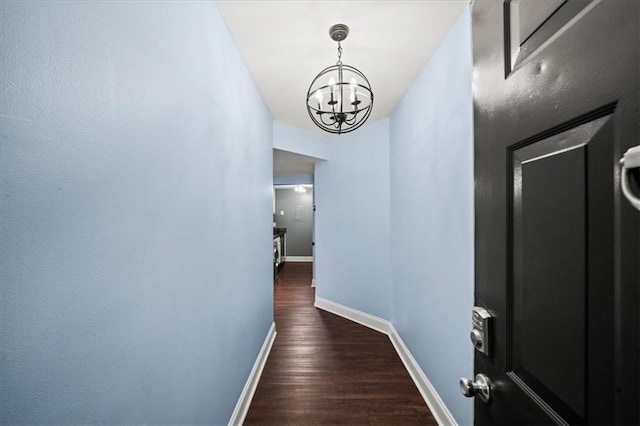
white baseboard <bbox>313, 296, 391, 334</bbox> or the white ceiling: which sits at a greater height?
the white ceiling

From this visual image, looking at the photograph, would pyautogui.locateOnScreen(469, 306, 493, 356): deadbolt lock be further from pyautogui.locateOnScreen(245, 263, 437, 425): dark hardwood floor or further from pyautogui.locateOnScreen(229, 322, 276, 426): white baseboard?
pyautogui.locateOnScreen(229, 322, 276, 426): white baseboard

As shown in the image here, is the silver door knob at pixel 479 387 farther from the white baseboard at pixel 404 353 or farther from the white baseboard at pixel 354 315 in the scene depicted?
the white baseboard at pixel 354 315

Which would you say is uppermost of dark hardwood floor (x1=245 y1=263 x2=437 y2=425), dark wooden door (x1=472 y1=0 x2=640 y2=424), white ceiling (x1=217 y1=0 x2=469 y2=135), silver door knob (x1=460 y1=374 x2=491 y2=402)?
white ceiling (x1=217 y1=0 x2=469 y2=135)

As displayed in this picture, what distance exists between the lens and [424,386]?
6.87 ft

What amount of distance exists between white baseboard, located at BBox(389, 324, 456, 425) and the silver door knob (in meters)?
1.29

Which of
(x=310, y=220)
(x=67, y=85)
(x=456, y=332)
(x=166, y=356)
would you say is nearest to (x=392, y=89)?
(x=456, y=332)

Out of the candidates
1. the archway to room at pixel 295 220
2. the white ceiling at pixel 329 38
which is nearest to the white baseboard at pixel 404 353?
the white ceiling at pixel 329 38

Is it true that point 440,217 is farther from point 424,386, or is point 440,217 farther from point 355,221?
point 355,221

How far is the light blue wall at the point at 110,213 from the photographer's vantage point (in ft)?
1.70

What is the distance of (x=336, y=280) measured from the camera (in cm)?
388

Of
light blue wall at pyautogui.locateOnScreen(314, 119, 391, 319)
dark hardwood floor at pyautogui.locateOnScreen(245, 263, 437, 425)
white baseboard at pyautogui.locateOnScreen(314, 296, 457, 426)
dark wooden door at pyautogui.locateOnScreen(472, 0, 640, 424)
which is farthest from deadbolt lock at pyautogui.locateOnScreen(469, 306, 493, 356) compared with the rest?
light blue wall at pyautogui.locateOnScreen(314, 119, 391, 319)

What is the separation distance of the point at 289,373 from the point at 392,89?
2.79m

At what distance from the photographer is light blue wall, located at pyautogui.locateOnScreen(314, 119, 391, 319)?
10.7ft

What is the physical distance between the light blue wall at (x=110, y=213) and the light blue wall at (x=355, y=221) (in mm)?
2197
